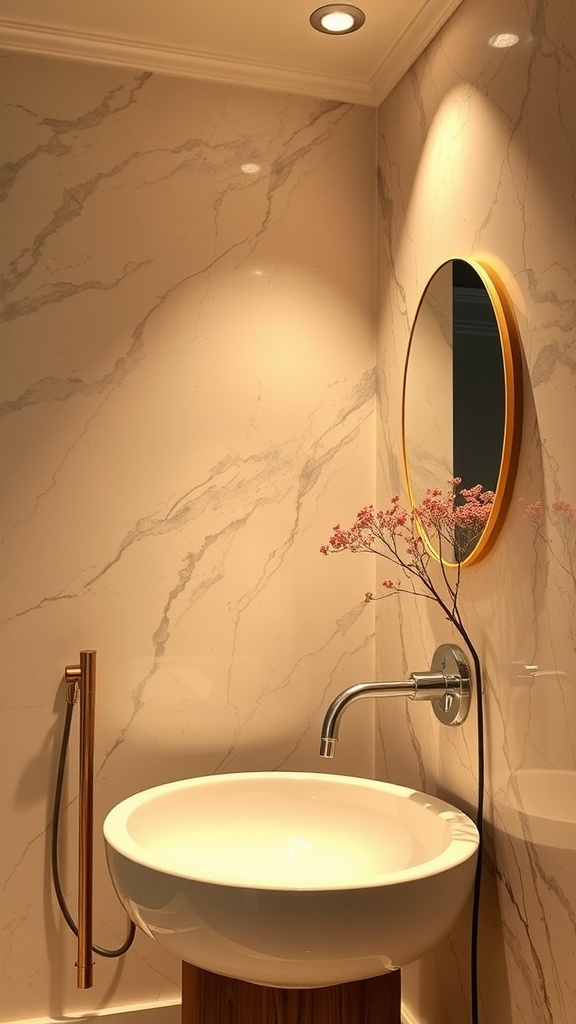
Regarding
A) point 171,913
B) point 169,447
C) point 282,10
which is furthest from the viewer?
point 169,447

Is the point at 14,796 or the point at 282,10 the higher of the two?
the point at 282,10

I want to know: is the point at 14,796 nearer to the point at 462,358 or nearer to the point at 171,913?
the point at 171,913

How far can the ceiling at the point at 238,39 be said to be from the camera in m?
1.75

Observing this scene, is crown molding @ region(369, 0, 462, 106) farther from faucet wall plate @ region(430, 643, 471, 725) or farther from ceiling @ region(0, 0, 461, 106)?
faucet wall plate @ region(430, 643, 471, 725)

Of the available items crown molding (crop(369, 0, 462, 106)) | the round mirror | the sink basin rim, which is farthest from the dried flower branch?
crown molding (crop(369, 0, 462, 106))

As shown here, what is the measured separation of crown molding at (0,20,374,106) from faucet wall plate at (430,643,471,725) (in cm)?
128

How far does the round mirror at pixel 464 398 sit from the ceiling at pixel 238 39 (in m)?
0.55

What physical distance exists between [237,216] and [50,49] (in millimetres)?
513

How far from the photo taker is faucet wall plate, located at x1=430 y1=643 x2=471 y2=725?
60.7 inches

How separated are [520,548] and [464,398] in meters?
0.31

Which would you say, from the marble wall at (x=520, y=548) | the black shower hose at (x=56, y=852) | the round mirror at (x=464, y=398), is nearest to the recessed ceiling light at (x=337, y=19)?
the marble wall at (x=520, y=548)

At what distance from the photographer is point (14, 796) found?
1793 mm

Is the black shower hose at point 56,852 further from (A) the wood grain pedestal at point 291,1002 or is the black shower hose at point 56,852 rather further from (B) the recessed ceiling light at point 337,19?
(B) the recessed ceiling light at point 337,19

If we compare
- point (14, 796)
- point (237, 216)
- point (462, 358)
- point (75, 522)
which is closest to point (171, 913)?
point (14, 796)
